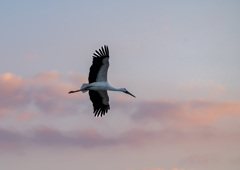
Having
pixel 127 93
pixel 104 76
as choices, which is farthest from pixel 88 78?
pixel 127 93

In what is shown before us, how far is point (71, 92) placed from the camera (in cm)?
4072

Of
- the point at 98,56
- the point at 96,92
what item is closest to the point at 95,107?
the point at 96,92

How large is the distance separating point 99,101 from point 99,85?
1935mm

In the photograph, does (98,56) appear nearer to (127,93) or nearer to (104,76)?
(104,76)

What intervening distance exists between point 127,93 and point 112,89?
212 centimetres

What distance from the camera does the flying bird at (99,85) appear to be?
38.2 meters

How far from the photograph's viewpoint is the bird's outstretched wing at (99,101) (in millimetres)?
40062

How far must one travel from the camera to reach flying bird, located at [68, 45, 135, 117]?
125ft

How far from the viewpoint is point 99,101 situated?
40531mm

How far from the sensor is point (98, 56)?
38188 mm

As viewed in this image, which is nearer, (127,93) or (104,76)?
(104,76)

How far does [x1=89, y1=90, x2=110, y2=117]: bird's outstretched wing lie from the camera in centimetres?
4006

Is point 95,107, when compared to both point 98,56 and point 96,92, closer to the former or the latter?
point 96,92

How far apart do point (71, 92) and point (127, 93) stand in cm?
351
